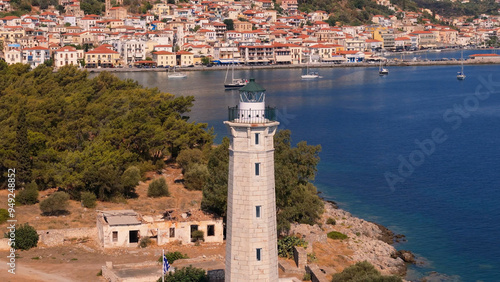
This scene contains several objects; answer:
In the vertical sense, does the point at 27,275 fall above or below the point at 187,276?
below

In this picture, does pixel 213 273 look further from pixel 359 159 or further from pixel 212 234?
pixel 359 159

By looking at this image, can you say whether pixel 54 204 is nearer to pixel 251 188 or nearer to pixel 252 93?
pixel 251 188

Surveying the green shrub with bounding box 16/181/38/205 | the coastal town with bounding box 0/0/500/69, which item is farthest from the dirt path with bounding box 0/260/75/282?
the coastal town with bounding box 0/0/500/69

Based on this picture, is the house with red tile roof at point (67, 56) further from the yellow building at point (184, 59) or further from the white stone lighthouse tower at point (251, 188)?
the white stone lighthouse tower at point (251, 188)

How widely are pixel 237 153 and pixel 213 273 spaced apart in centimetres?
601

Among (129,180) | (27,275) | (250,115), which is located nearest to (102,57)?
(129,180)

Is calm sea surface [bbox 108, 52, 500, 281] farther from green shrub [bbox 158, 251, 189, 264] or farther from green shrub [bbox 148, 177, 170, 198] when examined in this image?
green shrub [bbox 148, 177, 170, 198]

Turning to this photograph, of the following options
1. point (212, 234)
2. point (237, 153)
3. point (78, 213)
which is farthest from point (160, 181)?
point (237, 153)

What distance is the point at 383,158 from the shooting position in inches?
1829

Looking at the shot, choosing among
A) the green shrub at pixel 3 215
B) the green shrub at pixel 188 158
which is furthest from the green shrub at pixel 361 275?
the green shrub at pixel 188 158

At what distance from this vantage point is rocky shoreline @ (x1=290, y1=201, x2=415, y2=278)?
81.0 ft

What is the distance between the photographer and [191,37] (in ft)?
431

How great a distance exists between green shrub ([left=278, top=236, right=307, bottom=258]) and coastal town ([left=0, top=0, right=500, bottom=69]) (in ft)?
307

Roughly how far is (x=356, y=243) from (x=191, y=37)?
353 ft
